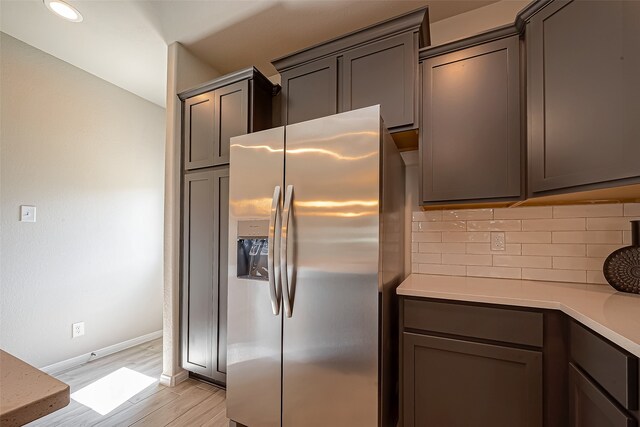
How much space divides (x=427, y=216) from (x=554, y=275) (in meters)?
0.75

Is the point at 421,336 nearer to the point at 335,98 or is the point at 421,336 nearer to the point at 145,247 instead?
the point at 335,98

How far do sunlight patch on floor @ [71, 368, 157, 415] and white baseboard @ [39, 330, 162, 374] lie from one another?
15.9 inches

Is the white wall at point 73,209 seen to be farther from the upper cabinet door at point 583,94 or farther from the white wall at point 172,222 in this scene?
the upper cabinet door at point 583,94

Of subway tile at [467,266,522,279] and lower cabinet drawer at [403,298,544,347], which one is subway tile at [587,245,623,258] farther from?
lower cabinet drawer at [403,298,544,347]

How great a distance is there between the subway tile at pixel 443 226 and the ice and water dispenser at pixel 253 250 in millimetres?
1076

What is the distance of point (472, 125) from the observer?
152cm

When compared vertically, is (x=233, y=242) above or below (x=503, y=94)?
below

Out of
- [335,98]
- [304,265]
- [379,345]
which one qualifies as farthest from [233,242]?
[335,98]

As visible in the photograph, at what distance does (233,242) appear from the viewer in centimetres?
167

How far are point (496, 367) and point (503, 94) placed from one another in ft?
4.31

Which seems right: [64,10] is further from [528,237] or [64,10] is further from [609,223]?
[609,223]

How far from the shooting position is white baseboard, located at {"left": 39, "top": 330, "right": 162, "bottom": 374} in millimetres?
2326

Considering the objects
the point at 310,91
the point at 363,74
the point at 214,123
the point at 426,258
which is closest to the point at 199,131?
the point at 214,123

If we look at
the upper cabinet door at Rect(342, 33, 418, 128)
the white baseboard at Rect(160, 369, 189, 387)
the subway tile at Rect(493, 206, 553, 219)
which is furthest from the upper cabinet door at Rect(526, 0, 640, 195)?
the white baseboard at Rect(160, 369, 189, 387)
